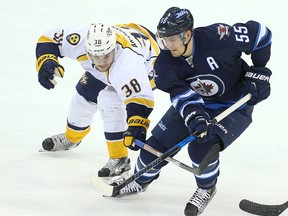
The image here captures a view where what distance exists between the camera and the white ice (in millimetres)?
3553

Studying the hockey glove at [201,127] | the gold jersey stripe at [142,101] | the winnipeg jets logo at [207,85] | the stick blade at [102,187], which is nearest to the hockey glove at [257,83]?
the winnipeg jets logo at [207,85]

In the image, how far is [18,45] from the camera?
19.6 feet

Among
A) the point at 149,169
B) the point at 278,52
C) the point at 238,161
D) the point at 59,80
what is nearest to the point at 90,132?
the point at 59,80

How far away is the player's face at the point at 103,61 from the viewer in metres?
3.62

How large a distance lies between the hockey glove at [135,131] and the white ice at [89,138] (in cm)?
35

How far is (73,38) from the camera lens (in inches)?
158

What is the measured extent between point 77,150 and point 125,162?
64cm

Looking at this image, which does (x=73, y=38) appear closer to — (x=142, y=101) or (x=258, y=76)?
(x=142, y=101)

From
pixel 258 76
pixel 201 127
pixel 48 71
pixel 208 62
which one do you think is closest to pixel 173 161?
pixel 201 127

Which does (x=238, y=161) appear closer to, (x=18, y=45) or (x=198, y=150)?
(x=198, y=150)

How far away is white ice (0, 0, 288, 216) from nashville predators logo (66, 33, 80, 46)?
Result: 2.67 ft

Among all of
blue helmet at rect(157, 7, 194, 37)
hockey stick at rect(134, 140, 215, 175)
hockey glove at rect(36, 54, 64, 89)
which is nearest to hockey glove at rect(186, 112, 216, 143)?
hockey stick at rect(134, 140, 215, 175)

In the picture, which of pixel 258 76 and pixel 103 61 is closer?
pixel 258 76

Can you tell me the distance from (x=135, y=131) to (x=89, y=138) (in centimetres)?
131
